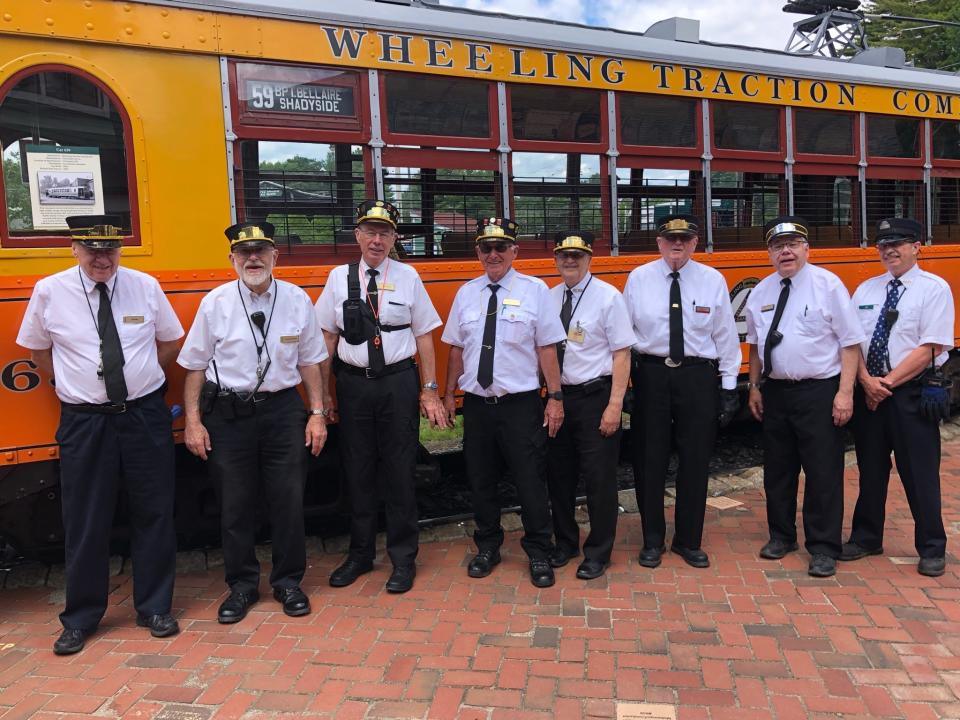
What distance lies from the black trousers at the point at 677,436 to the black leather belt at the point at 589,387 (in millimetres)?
290

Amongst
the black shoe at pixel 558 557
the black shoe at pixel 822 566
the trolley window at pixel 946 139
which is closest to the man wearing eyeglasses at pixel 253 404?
the black shoe at pixel 558 557

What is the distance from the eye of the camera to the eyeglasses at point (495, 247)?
3764 millimetres

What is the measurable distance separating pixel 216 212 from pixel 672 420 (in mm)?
2706

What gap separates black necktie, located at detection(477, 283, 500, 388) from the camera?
377cm

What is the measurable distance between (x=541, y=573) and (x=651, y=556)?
2.24 feet

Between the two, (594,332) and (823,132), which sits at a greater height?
(823,132)

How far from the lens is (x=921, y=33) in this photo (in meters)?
18.9

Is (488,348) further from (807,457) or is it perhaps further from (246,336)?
(807,457)

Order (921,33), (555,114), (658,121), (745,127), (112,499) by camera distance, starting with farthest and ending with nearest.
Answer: (921,33) → (745,127) → (658,121) → (555,114) → (112,499)

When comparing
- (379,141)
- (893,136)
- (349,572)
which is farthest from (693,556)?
(893,136)

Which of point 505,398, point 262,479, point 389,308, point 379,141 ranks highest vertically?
point 379,141

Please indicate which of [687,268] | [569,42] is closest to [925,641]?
[687,268]

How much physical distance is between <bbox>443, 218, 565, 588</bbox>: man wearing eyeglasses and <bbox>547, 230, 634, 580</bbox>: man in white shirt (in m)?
0.12

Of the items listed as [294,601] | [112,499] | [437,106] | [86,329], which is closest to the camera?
[86,329]
